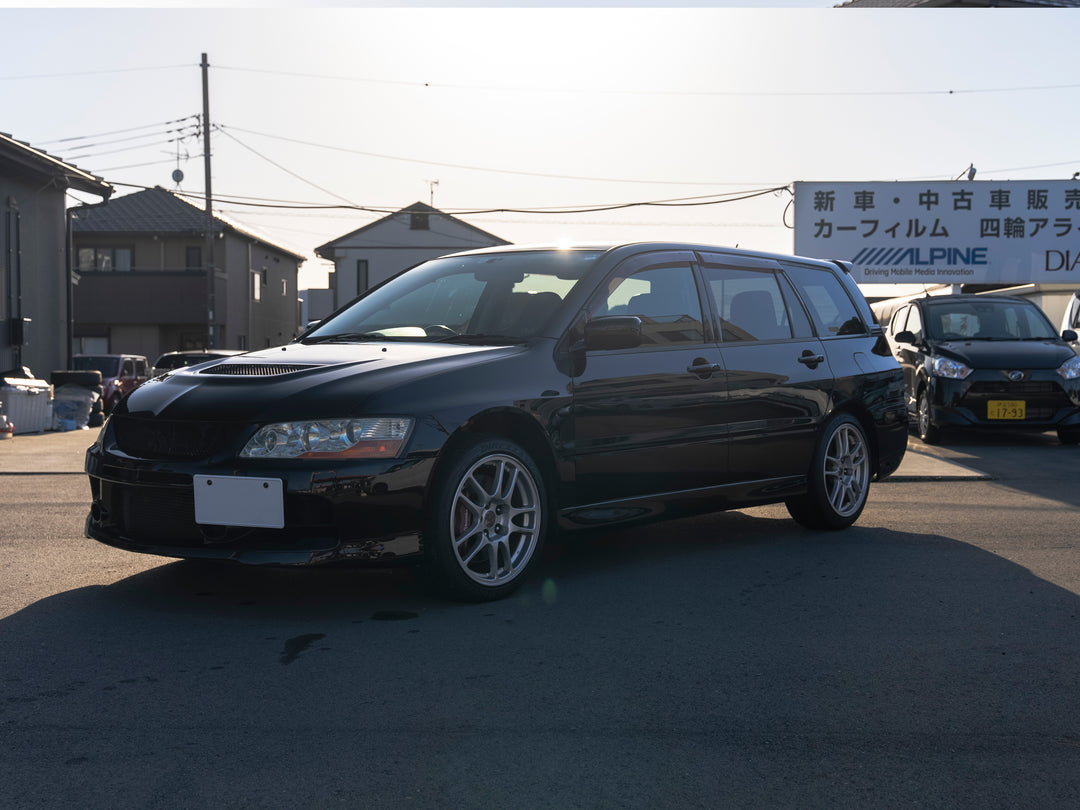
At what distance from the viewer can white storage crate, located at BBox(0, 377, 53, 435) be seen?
1587 cm

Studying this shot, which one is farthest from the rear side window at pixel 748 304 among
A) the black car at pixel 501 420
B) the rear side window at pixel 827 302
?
the rear side window at pixel 827 302

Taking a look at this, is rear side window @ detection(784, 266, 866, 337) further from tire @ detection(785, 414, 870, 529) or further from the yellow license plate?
the yellow license plate

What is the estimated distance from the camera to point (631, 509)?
17.5 feet

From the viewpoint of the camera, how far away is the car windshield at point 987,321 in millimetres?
13648

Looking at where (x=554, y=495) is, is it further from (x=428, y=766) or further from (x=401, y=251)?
(x=401, y=251)

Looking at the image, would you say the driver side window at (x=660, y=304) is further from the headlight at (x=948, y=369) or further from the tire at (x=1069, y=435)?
the tire at (x=1069, y=435)

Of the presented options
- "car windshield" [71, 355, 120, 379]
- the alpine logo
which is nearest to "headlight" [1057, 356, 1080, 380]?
the alpine logo

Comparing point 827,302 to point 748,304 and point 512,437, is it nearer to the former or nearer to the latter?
point 748,304

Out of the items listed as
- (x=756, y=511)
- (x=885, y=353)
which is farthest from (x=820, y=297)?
(x=756, y=511)

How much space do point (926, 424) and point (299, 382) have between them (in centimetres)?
1055

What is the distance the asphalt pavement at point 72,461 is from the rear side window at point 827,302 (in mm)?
2769

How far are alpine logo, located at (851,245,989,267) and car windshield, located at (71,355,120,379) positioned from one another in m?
16.6

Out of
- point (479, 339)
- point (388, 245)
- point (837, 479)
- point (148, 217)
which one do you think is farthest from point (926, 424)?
point (388, 245)

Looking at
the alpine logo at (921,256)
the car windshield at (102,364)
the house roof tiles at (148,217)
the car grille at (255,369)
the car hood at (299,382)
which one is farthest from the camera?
the house roof tiles at (148,217)
